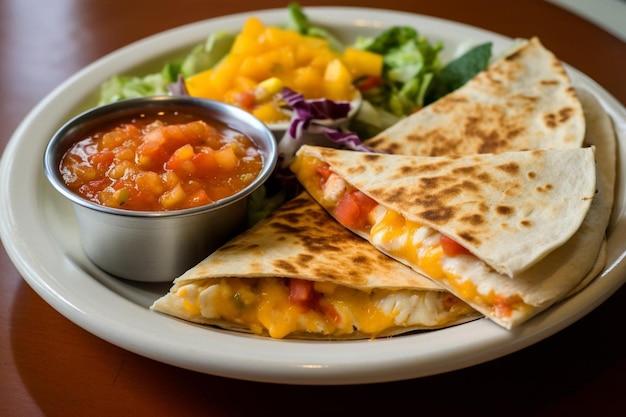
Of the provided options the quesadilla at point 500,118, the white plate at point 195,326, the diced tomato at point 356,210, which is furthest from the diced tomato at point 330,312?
the quesadilla at point 500,118

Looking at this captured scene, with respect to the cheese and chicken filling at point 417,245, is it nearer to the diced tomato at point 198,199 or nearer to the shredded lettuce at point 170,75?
the diced tomato at point 198,199

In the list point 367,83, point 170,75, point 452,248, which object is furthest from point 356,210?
point 170,75

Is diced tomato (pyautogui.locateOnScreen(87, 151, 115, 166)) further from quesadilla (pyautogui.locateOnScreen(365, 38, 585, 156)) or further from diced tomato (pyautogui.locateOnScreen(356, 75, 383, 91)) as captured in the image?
diced tomato (pyautogui.locateOnScreen(356, 75, 383, 91))

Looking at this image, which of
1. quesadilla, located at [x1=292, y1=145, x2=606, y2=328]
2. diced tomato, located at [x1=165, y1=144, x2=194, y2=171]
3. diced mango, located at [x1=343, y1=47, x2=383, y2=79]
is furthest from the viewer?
diced mango, located at [x1=343, y1=47, x2=383, y2=79]

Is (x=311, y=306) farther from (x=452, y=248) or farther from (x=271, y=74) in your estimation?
(x=271, y=74)

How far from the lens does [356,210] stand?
273 centimetres

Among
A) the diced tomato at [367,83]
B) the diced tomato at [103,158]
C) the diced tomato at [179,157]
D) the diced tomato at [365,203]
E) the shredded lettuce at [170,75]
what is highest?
the diced tomato at [179,157]

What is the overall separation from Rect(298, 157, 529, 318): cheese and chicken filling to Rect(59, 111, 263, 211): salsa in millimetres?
294

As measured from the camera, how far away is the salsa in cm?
253

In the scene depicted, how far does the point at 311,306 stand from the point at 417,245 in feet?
1.41

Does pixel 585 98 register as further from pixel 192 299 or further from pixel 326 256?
pixel 192 299

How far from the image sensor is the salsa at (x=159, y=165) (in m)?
2.53

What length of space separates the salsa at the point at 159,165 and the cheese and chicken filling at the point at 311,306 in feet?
1.13

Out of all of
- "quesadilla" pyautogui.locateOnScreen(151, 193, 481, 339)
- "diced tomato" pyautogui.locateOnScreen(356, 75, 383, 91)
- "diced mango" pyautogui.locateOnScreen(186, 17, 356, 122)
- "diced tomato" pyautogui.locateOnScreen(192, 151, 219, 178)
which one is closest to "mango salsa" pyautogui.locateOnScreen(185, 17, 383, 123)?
"diced mango" pyautogui.locateOnScreen(186, 17, 356, 122)
